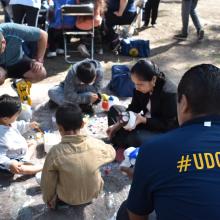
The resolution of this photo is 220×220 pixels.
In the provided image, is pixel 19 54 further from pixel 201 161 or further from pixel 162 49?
pixel 201 161

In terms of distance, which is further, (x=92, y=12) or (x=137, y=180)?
(x=92, y=12)

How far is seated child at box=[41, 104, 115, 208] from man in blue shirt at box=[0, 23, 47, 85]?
1836 millimetres

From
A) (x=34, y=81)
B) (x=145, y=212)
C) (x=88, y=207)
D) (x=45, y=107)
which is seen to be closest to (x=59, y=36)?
(x=34, y=81)

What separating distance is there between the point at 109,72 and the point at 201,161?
4.19m

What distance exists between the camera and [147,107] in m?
3.73

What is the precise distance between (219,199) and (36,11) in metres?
4.59

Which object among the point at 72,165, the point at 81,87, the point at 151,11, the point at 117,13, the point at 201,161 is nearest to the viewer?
the point at 201,161

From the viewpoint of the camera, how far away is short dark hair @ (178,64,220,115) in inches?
66.0

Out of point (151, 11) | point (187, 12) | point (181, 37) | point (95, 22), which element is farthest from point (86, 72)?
point (151, 11)

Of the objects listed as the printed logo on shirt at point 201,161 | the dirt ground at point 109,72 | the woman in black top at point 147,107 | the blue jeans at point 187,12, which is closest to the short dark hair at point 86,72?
the woman in black top at point 147,107

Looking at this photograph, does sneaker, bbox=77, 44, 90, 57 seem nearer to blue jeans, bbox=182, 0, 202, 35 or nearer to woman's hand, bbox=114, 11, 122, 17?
woman's hand, bbox=114, 11, 122, 17

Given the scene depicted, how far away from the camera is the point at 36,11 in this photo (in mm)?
5527

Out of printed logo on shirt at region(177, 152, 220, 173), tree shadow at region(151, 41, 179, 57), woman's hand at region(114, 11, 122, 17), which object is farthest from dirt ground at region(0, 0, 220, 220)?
printed logo on shirt at region(177, 152, 220, 173)

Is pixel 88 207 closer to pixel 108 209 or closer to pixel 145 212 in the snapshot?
pixel 108 209
